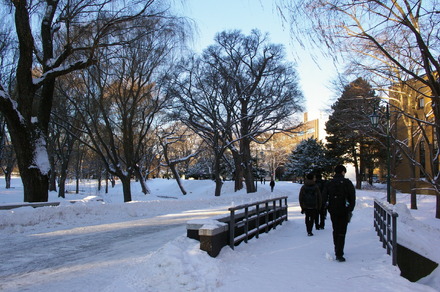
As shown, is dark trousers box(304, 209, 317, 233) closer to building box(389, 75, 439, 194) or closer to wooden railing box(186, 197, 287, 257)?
wooden railing box(186, 197, 287, 257)

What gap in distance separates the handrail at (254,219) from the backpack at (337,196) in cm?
189

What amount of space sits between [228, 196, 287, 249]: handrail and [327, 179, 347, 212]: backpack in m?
1.89

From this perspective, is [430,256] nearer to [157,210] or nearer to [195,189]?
[157,210]

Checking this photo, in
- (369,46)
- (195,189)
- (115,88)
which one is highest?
(115,88)

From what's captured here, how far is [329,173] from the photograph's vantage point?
52.0 m

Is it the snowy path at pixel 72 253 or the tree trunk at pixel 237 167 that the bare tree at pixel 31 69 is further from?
the tree trunk at pixel 237 167

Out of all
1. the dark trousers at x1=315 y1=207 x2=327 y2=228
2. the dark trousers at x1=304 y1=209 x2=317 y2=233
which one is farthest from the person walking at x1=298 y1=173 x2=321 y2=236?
the dark trousers at x1=315 y1=207 x2=327 y2=228

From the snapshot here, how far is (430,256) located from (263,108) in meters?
24.5

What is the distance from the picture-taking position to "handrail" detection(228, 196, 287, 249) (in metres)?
7.60

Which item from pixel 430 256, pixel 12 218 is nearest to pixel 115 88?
pixel 12 218

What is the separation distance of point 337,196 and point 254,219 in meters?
3.00

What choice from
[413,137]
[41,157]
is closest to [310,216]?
[41,157]

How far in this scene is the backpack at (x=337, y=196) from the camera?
6863mm

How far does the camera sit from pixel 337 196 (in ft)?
22.7
